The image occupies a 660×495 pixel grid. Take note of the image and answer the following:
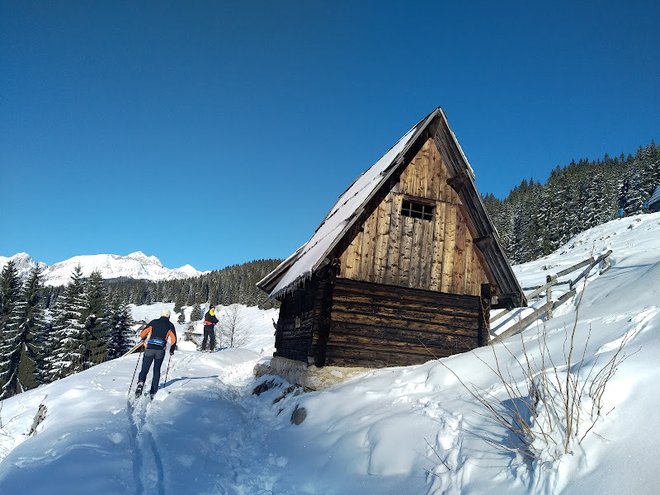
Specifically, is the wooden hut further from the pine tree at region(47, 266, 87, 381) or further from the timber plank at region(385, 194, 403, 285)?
the pine tree at region(47, 266, 87, 381)

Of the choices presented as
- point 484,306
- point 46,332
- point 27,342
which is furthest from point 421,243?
point 46,332

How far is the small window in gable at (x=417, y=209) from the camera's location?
1196 centimetres

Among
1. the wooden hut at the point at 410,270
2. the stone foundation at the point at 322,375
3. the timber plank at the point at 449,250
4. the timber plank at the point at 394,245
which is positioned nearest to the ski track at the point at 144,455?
the stone foundation at the point at 322,375

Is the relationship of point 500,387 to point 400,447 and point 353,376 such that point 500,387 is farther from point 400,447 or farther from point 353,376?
point 353,376

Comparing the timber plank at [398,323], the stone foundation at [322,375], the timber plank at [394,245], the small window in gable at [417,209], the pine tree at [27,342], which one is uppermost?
the small window in gable at [417,209]

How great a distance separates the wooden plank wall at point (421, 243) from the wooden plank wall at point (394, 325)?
32cm

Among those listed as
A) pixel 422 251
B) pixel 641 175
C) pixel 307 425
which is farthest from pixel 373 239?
pixel 641 175

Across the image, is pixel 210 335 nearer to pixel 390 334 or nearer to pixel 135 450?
pixel 390 334

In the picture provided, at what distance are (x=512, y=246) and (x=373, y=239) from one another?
220ft

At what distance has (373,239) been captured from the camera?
11219 mm

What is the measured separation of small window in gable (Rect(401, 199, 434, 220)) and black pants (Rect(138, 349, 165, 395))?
7564mm

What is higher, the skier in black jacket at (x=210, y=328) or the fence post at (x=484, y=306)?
the fence post at (x=484, y=306)

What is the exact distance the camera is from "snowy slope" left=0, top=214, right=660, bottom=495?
3670 millimetres

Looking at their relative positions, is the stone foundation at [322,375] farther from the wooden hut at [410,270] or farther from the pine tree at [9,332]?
the pine tree at [9,332]
